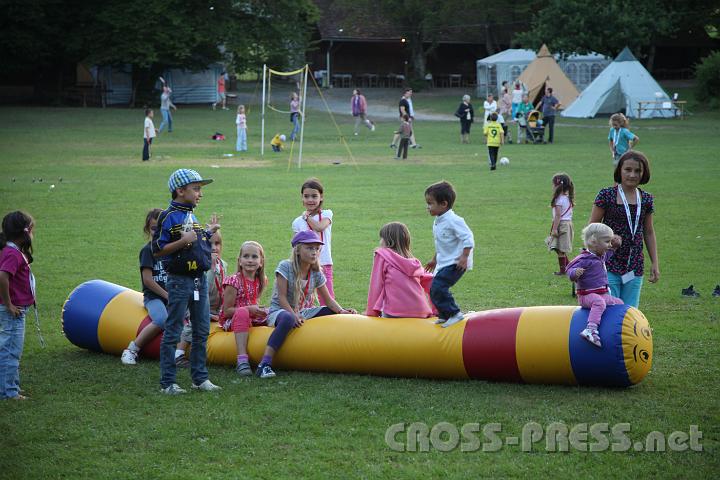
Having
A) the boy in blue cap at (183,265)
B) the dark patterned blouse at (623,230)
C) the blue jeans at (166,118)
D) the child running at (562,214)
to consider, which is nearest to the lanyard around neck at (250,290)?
the boy in blue cap at (183,265)

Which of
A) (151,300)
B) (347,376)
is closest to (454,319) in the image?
(347,376)

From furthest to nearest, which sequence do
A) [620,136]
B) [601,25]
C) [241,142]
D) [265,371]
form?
[601,25]
[241,142]
[620,136]
[265,371]

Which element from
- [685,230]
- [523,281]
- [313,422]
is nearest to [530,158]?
[685,230]

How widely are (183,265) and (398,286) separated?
6.75ft

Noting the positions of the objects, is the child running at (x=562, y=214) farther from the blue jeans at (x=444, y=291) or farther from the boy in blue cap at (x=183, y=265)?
the boy in blue cap at (x=183, y=265)

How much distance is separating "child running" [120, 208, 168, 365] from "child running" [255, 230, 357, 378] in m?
1.07

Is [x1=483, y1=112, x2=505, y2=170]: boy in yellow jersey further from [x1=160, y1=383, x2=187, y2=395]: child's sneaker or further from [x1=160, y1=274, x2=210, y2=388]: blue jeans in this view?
[x1=160, y1=383, x2=187, y2=395]: child's sneaker

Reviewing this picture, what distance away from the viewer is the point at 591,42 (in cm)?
4653

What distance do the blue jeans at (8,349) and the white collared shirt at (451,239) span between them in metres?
3.65

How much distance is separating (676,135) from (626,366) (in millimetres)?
28522

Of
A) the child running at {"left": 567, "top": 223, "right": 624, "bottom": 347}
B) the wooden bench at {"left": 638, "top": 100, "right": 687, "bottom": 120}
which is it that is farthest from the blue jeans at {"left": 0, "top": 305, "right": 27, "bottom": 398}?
the wooden bench at {"left": 638, "top": 100, "right": 687, "bottom": 120}

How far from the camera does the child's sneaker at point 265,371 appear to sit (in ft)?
25.7

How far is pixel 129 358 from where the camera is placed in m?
8.34

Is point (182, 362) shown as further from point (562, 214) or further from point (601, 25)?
point (601, 25)
